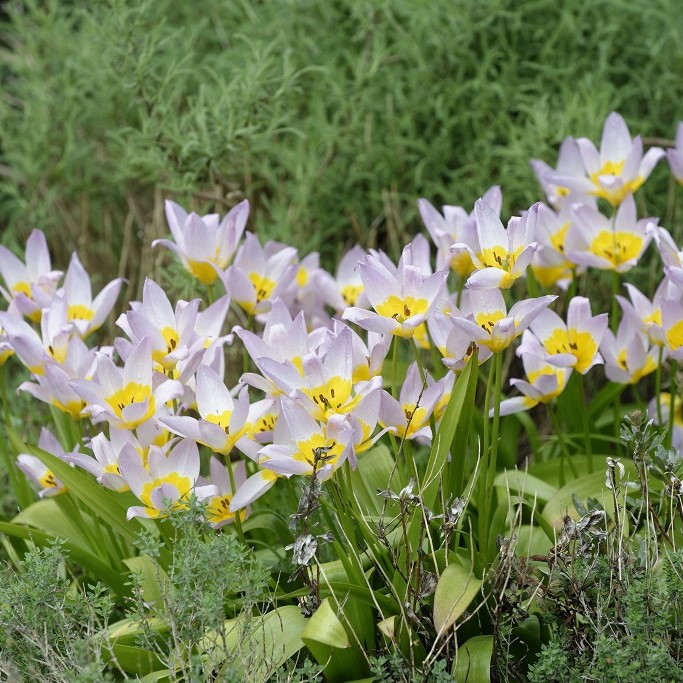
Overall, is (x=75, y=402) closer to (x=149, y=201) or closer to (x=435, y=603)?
(x=435, y=603)

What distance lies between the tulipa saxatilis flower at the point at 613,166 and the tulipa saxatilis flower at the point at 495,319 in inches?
27.7

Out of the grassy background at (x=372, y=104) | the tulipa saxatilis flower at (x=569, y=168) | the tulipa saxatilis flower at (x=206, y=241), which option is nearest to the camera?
the tulipa saxatilis flower at (x=206, y=241)

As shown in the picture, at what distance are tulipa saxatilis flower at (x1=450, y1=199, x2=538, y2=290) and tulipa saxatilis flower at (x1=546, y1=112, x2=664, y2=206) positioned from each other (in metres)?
0.63

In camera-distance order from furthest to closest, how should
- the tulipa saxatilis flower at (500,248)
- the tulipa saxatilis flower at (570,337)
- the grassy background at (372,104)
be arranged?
the grassy background at (372,104), the tulipa saxatilis flower at (570,337), the tulipa saxatilis flower at (500,248)

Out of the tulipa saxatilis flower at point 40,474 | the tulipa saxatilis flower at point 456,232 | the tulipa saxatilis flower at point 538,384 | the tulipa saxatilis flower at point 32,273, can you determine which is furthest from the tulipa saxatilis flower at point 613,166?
the tulipa saxatilis flower at point 40,474

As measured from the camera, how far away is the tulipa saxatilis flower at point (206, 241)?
208cm

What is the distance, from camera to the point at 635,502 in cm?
175

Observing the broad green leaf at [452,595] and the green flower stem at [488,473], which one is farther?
the green flower stem at [488,473]

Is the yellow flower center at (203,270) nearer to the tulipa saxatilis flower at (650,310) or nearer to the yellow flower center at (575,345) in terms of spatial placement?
the yellow flower center at (575,345)

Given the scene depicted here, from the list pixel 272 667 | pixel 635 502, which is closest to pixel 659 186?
pixel 635 502

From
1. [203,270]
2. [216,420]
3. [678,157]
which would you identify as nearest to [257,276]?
[203,270]

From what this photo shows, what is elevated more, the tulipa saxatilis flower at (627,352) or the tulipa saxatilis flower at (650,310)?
the tulipa saxatilis flower at (650,310)

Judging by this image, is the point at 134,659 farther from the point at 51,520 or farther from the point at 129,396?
the point at 51,520

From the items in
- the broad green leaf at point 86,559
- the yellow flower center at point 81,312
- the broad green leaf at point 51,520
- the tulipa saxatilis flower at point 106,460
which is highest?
the yellow flower center at point 81,312
